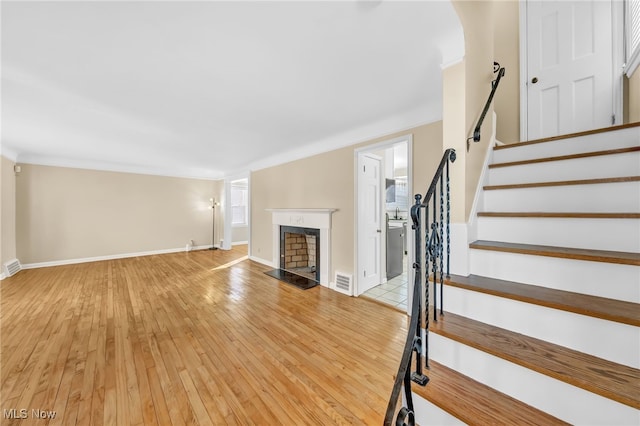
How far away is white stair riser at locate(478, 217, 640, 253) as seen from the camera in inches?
45.7

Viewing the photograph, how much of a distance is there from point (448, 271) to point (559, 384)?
0.62 metres

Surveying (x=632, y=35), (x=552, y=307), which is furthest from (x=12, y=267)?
(x=632, y=35)

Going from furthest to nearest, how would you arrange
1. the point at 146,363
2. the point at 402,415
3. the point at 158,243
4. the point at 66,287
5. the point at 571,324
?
the point at 158,243, the point at 66,287, the point at 146,363, the point at 571,324, the point at 402,415

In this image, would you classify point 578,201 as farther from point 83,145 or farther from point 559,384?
point 83,145

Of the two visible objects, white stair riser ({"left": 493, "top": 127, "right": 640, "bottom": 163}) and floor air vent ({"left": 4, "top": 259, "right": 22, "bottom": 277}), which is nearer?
white stair riser ({"left": 493, "top": 127, "right": 640, "bottom": 163})

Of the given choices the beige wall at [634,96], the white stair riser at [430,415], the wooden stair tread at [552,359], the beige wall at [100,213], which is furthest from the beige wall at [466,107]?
the beige wall at [100,213]

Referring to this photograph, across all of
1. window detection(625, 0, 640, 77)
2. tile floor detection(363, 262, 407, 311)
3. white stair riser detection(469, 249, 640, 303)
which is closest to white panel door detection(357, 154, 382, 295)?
tile floor detection(363, 262, 407, 311)

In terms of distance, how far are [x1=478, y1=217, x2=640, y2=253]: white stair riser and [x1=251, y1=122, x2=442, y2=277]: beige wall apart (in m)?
1.15

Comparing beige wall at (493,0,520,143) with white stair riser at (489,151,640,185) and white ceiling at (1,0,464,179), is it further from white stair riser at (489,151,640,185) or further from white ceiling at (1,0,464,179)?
white stair riser at (489,151,640,185)

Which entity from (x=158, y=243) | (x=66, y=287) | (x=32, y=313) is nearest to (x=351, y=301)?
(x=32, y=313)

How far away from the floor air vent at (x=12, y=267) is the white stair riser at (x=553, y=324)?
705 cm

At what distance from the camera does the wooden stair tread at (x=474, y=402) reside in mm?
873

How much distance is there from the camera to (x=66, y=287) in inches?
150

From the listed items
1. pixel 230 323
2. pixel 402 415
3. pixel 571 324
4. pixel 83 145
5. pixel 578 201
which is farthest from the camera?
pixel 83 145
